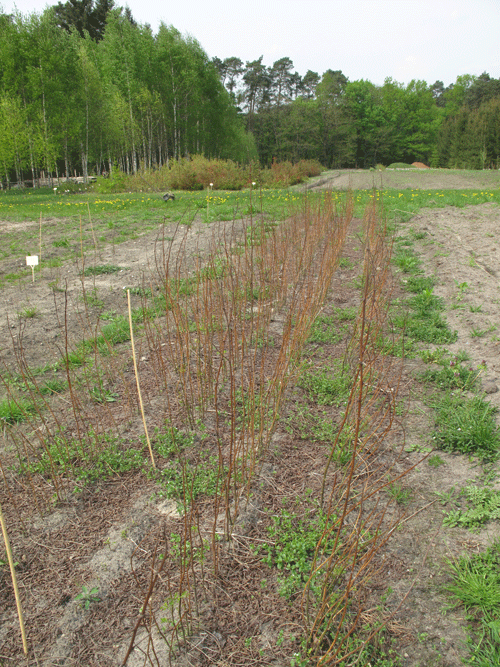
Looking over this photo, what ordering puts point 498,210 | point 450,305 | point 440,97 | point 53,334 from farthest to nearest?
point 440,97
point 498,210
point 450,305
point 53,334

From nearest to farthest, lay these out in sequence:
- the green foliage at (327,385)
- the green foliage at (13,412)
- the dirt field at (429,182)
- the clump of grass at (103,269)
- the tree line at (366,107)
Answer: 1. the green foliage at (13,412)
2. the green foliage at (327,385)
3. the clump of grass at (103,269)
4. the dirt field at (429,182)
5. the tree line at (366,107)

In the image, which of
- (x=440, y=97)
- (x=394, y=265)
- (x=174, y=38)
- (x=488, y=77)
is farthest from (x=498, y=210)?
(x=440, y=97)

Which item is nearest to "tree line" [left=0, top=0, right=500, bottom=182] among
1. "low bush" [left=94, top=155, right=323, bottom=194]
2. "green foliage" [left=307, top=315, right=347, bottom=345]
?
"low bush" [left=94, top=155, right=323, bottom=194]

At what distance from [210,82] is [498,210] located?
26.9 meters

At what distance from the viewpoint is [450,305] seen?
3789 millimetres

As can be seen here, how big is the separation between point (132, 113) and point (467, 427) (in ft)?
A: 90.1

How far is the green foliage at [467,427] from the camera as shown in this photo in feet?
6.50

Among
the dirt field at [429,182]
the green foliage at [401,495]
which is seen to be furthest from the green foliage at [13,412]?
the dirt field at [429,182]

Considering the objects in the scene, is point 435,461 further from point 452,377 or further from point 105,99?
point 105,99

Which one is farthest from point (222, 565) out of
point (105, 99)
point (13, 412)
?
point (105, 99)

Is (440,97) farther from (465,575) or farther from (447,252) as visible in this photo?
(465,575)

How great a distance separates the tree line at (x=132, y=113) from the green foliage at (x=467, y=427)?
239 inches

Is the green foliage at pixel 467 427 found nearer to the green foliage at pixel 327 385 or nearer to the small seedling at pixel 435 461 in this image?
the small seedling at pixel 435 461

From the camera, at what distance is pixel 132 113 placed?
79.5 ft
